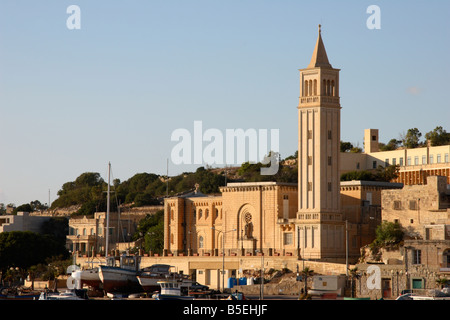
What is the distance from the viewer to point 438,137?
15275cm

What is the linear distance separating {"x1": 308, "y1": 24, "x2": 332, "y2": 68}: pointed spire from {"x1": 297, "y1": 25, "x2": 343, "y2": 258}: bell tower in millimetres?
100

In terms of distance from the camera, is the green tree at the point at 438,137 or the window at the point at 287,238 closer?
the window at the point at 287,238

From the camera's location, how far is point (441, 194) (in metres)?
101

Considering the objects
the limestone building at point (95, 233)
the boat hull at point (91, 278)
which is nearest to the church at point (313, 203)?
the boat hull at point (91, 278)

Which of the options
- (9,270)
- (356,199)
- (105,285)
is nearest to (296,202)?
(356,199)

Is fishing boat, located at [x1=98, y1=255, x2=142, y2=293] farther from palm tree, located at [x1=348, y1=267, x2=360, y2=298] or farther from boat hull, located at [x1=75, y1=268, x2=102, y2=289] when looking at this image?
palm tree, located at [x1=348, y1=267, x2=360, y2=298]

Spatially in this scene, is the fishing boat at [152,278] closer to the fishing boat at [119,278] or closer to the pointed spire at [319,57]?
the fishing boat at [119,278]

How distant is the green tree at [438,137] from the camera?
498ft

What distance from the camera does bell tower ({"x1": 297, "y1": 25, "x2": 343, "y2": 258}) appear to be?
105875 millimetres

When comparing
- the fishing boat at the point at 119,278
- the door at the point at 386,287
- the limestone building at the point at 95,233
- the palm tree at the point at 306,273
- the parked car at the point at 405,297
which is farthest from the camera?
the limestone building at the point at 95,233

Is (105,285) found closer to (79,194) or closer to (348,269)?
(348,269)
